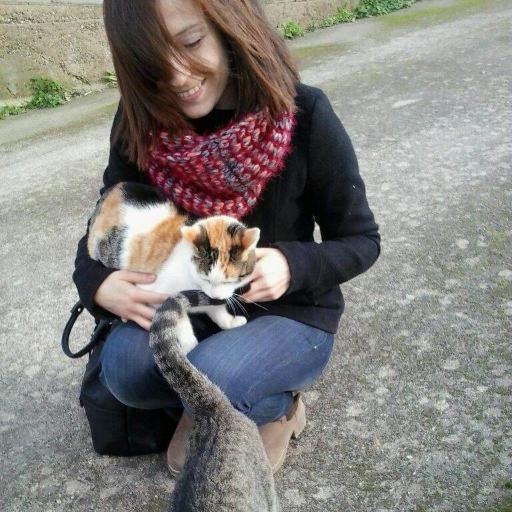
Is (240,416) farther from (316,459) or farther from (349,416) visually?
(349,416)

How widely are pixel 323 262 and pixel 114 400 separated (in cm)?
62

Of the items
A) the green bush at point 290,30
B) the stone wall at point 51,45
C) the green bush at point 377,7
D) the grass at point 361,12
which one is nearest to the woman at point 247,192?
the stone wall at point 51,45

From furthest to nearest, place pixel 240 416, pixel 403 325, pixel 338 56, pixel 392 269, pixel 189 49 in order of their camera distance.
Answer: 1. pixel 338 56
2. pixel 392 269
3. pixel 403 325
4. pixel 189 49
5. pixel 240 416

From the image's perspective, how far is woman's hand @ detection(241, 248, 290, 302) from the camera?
142 cm

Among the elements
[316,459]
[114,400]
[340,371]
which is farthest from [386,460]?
[114,400]

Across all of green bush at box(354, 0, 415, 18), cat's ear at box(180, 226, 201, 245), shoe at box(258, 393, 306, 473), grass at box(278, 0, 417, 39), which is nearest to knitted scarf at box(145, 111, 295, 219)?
cat's ear at box(180, 226, 201, 245)

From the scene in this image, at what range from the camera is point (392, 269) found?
7.30 feet

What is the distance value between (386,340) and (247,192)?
0.69 m

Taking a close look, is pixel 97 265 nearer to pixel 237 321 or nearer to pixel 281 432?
pixel 237 321

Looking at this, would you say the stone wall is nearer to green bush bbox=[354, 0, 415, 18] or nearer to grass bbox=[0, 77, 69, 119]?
grass bbox=[0, 77, 69, 119]

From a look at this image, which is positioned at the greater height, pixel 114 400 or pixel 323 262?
pixel 323 262

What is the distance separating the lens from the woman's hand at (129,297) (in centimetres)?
151

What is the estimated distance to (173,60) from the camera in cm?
136

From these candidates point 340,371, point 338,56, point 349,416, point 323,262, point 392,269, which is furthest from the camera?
point 338,56
